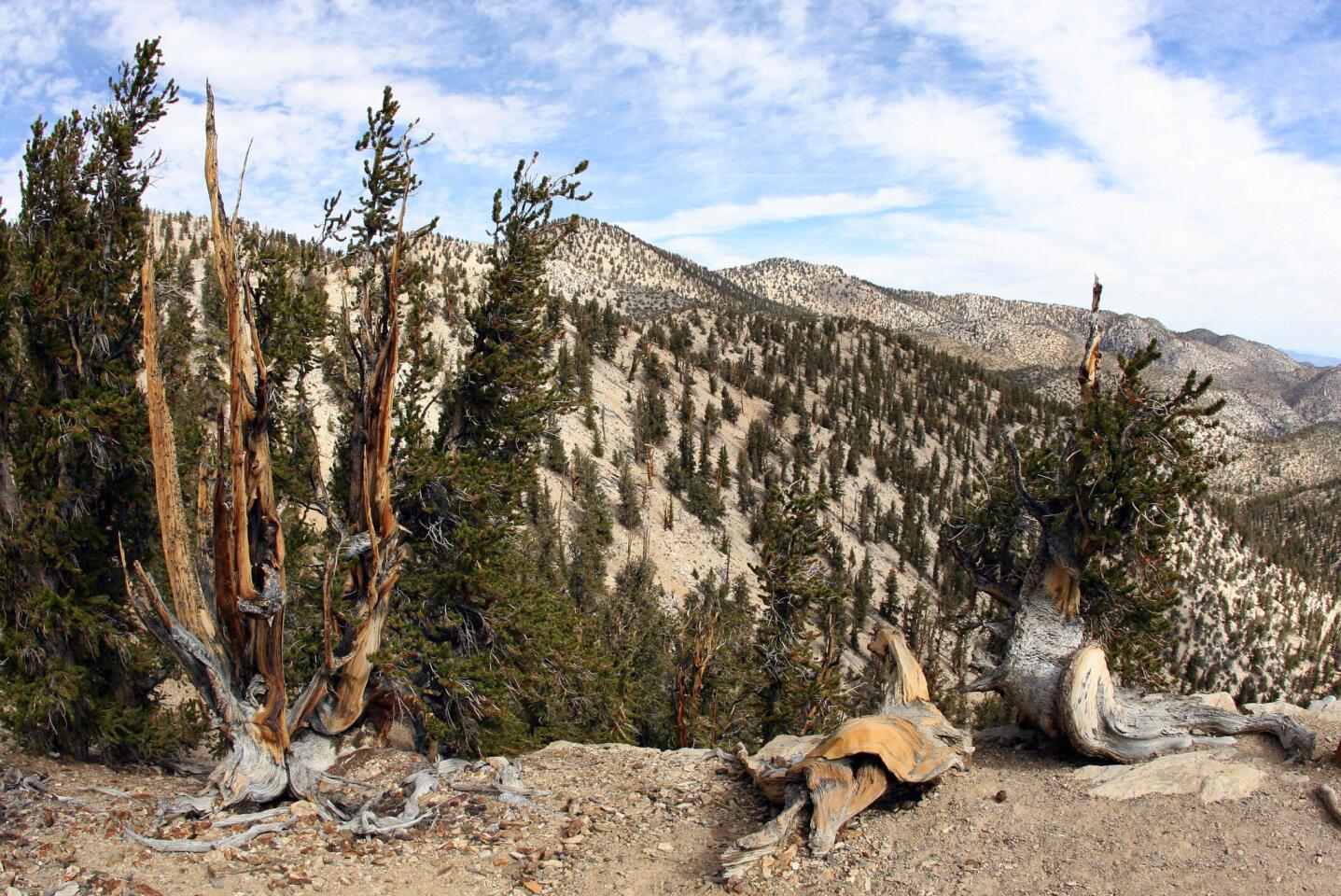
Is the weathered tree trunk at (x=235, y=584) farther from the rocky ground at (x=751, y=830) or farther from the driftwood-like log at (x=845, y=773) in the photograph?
the driftwood-like log at (x=845, y=773)

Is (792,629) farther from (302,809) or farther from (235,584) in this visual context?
(235,584)

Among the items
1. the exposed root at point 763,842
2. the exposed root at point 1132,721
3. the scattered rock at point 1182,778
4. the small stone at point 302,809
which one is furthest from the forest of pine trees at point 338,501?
the exposed root at point 763,842

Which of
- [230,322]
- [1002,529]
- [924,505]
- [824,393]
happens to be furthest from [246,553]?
[824,393]

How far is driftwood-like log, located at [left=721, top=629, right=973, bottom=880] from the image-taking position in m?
6.27

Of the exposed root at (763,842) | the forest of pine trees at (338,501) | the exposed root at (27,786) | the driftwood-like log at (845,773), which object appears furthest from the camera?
the forest of pine trees at (338,501)

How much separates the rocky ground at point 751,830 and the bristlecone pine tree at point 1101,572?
0.52 metres

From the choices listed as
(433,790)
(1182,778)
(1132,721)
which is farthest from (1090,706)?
(433,790)

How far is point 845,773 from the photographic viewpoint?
21.7 feet

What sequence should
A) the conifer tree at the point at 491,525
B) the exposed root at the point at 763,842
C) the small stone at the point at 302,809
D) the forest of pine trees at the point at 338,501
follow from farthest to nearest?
the conifer tree at the point at 491,525 → the forest of pine trees at the point at 338,501 → the small stone at the point at 302,809 → the exposed root at the point at 763,842

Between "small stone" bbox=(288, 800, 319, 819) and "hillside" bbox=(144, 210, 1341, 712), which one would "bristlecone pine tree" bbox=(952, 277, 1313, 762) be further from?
"hillside" bbox=(144, 210, 1341, 712)

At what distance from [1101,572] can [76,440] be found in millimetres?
14566

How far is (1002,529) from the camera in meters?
11.6

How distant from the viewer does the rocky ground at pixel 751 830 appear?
545 centimetres

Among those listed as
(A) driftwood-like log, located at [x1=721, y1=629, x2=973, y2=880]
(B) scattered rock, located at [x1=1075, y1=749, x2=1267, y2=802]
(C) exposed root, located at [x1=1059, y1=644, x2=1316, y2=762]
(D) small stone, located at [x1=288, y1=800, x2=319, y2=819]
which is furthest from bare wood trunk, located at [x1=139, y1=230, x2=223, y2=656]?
(C) exposed root, located at [x1=1059, y1=644, x2=1316, y2=762]
